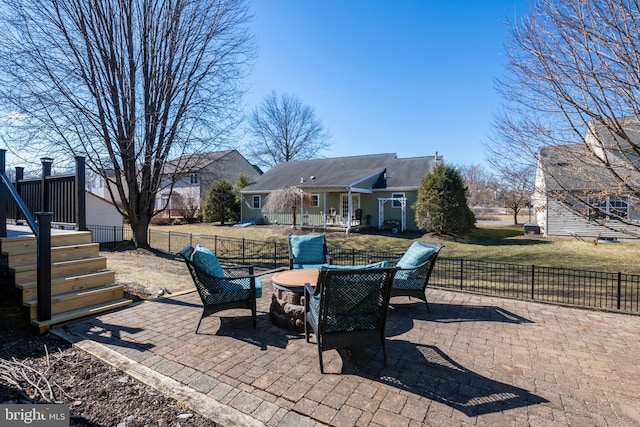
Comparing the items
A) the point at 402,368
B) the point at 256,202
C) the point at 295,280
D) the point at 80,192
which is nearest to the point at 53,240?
the point at 80,192

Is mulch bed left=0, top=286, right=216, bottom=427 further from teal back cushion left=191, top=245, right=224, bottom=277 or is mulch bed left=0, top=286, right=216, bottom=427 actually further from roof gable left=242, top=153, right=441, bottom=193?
roof gable left=242, top=153, right=441, bottom=193

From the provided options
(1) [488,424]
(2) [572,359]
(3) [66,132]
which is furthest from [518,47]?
(3) [66,132]

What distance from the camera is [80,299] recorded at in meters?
4.52

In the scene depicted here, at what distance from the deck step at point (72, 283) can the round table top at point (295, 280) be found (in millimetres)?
2944

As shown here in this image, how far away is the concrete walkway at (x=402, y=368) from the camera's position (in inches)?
96.1

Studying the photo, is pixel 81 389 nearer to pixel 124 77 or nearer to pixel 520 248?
pixel 124 77

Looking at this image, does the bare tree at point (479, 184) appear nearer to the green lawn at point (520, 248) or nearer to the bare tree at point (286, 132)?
the bare tree at point (286, 132)

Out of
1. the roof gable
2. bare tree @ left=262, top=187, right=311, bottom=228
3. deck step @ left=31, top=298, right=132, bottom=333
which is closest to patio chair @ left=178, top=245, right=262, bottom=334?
deck step @ left=31, top=298, right=132, bottom=333

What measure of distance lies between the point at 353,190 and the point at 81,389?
1654 cm

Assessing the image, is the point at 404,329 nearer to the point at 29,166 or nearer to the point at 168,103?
the point at 168,103

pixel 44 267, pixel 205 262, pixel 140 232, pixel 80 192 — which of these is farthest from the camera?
pixel 140 232

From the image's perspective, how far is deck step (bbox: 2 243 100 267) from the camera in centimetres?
445

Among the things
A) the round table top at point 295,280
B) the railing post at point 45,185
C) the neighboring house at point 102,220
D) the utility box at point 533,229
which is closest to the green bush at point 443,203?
the utility box at point 533,229

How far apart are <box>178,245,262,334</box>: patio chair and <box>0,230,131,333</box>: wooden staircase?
191 cm
